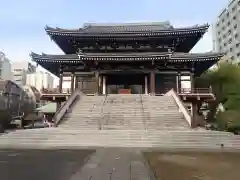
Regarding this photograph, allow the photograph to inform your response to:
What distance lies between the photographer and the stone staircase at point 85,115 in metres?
20.8

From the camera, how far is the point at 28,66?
13575 centimetres

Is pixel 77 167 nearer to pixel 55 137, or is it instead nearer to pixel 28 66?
pixel 55 137

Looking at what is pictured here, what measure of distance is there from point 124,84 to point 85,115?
506 inches

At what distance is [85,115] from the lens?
22422 millimetres

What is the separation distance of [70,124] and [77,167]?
11275 mm

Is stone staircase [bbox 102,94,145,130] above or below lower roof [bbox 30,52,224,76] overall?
below

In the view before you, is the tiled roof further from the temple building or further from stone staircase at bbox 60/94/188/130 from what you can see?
stone staircase at bbox 60/94/188/130

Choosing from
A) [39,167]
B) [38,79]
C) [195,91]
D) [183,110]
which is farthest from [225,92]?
[38,79]

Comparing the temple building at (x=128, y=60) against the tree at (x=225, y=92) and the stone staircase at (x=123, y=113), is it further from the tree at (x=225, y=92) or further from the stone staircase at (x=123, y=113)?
the stone staircase at (x=123, y=113)

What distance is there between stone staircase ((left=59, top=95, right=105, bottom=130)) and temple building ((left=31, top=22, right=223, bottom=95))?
5.38 meters

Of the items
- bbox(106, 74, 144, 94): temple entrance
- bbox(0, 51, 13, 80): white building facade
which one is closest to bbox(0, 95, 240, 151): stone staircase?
bbox(106, 74, 144, 94): temple entrance

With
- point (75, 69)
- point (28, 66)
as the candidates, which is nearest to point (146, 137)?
point (75, 69)

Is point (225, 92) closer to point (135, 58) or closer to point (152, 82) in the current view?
point (152, 82)

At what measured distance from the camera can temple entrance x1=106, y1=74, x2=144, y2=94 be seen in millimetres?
33969
